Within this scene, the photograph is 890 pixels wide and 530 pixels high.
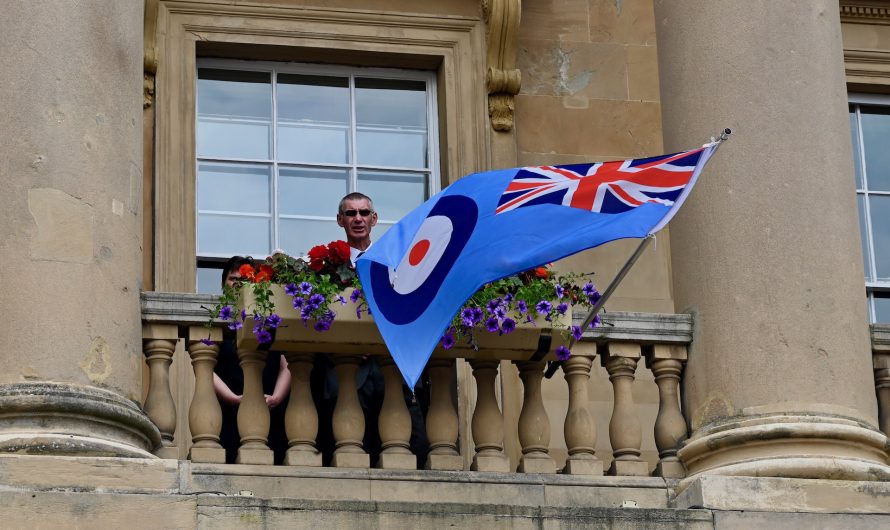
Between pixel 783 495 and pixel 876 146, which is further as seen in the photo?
pixel 876 146

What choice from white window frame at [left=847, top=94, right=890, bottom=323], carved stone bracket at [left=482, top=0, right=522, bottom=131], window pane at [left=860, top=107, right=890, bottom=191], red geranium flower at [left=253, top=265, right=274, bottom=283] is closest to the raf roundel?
red geranium flower at [left=253, top=265, right=274, bottom=283]

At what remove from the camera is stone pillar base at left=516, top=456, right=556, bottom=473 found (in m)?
11.9

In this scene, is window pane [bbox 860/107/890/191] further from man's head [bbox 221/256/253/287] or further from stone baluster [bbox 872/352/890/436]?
man's head [bbox 221/256/253/287]

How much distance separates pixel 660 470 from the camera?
39.6 ft

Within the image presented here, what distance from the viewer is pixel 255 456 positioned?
11.5m

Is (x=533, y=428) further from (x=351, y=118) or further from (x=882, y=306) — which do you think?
(x=882, y=306)

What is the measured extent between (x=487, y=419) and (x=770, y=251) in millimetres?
1758

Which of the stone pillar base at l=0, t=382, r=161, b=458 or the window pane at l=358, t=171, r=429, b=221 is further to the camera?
the window pane at l=358, t=171, r=429, b=221

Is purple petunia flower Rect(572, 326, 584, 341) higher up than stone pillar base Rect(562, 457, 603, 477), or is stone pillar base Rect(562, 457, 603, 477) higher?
purple petunia flower Rect(572, 326, 584, 341)

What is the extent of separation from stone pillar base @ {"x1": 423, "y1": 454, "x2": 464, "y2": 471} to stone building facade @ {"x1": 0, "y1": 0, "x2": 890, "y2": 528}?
34mm

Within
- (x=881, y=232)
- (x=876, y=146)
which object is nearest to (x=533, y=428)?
(x=881, y=232)

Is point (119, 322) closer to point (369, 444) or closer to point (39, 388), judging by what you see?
point (39, 388)

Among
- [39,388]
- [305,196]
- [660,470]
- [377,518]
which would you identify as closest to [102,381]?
[39,388]

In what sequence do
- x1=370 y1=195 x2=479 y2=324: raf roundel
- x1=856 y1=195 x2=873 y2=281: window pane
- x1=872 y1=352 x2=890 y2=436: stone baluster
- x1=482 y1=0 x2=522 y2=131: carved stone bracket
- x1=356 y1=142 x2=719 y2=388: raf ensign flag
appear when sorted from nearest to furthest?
x1=356 y1=142 x2=719 y2=388: raf ensign flag
x1=370 y1=195 x2=479 y2=324: raf roundel
x1=872 y1=352 x2=890 y2=436: stone baluster
x1=482 y1=0 x2=522 y2=131: carved stone bracket
x1=856 y1=195 x2=873 y2=281: window pane
